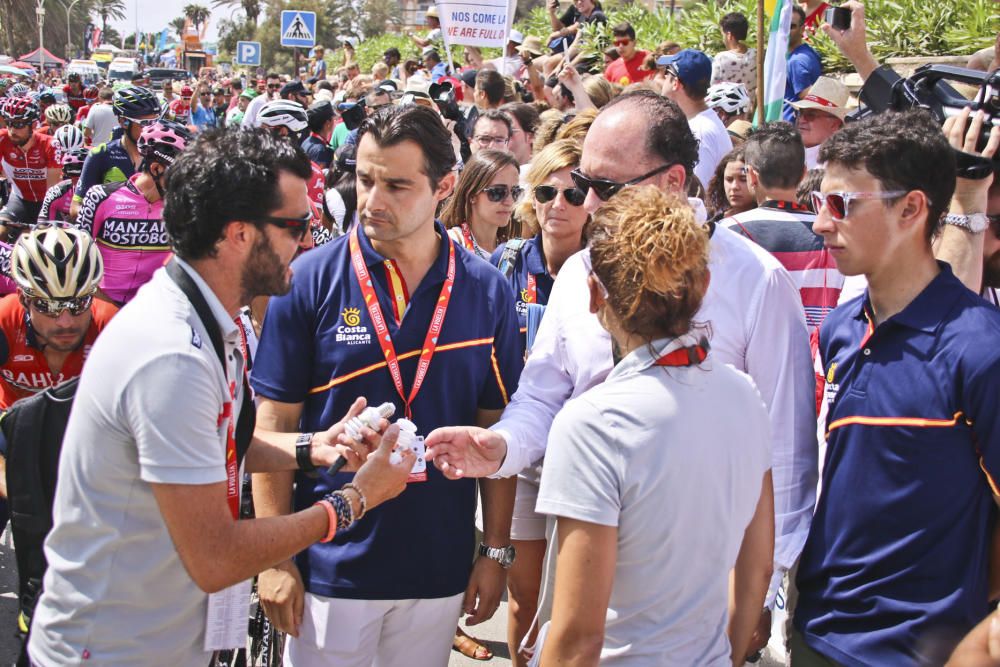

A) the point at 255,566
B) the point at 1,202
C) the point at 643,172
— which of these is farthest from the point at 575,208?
the point at 1,202

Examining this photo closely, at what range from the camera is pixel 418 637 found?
326 cm

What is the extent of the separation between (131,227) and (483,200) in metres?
2.57

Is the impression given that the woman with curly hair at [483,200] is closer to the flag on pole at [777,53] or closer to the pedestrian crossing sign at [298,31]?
the flag on pole at [777,53]

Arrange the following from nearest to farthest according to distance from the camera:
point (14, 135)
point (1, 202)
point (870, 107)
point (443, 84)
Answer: point (870, 107), point (443, 84), point (14, 135), point (1, 202)

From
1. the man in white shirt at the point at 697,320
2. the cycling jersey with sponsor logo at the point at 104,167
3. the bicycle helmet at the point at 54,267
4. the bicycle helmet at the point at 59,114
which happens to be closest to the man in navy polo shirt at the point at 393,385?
the man in white shirt at the point at 697,320

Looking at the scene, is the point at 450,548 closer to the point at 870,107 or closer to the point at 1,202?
the point at 870,107

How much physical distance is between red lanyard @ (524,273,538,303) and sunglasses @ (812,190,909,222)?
6.09 ft

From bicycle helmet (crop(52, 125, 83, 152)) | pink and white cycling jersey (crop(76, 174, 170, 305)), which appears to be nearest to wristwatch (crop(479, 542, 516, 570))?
pink and white cycling jersey (crop(76, 174, 170, 305))

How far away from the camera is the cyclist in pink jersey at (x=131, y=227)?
633 cm

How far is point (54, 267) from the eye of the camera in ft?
14.5

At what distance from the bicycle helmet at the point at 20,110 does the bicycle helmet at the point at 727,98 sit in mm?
8676

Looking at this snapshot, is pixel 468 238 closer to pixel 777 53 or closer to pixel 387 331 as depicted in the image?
pixel 387 331

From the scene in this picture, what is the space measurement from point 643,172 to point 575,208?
4.16 ft

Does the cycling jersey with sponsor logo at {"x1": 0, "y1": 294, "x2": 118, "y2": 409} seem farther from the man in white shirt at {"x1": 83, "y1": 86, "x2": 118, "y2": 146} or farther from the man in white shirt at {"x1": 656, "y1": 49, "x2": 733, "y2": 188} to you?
the man in white shirt at {"x1": 83, "y1": 86, "x2": 118, "y2": 146}
